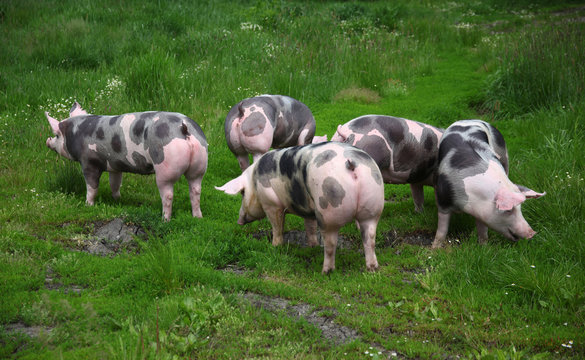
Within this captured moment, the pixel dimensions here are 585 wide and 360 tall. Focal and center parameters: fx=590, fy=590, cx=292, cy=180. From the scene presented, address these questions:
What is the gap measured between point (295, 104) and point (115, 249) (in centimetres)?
285

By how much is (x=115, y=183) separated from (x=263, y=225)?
189cm

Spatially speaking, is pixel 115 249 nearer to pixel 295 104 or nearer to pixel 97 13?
pixel 295 104

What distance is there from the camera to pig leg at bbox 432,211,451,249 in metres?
5.69

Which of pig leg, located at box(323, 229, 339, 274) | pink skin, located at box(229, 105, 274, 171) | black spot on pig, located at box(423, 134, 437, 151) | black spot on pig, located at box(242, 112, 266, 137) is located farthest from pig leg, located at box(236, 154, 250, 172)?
pig leg, located at box(323, 229, 339, 274)

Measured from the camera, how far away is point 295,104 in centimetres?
725

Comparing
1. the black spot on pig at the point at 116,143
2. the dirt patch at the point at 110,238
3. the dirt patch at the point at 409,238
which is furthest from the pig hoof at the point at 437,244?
the black spot on pig at the point at 116,143

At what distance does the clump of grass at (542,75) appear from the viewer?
27.9 ft

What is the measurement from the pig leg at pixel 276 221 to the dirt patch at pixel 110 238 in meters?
1.27

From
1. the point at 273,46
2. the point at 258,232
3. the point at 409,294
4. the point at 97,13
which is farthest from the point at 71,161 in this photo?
the point at 97,13

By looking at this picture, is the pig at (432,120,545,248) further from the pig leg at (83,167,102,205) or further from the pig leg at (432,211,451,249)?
the pig leg at (83,167,102,205)

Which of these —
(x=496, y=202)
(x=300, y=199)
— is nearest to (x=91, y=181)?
(x=300, y=199)

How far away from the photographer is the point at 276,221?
5.64 metres

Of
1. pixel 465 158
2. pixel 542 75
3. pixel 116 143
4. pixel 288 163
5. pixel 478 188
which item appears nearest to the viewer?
pixel 288 163

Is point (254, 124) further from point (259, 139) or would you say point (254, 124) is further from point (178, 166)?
point (178, 166)
